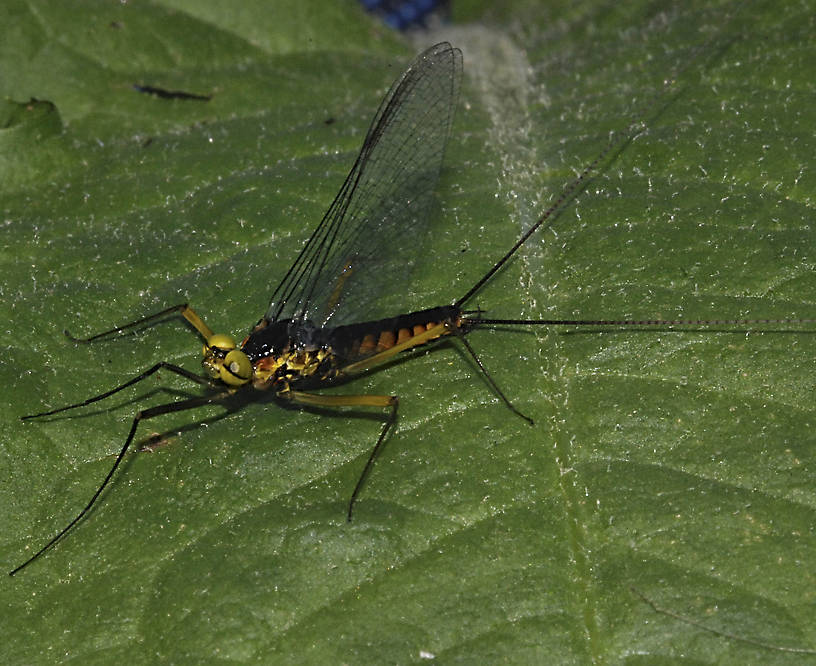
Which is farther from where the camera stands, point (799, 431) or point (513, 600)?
point (799, 431)

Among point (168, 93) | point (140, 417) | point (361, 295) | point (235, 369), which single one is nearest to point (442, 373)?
point (361, 295)

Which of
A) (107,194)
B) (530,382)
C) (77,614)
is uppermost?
(107,194)

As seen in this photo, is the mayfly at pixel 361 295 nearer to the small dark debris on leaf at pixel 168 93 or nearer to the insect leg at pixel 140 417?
the insect leg at pixel 140 417

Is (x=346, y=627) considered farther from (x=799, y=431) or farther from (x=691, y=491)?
(x=799, y=431)

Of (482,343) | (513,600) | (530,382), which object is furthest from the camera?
(482,343)

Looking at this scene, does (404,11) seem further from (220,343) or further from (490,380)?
(490,380)

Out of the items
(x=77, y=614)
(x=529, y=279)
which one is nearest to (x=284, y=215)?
(x=529, y=279)

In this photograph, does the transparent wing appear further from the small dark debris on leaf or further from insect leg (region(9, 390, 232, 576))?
the small dark debris on leaf

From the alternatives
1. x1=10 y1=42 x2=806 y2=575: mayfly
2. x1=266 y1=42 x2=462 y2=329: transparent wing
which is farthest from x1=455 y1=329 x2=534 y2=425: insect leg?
x1=266 y1=42 x2=462 y2=329: transparent wing
